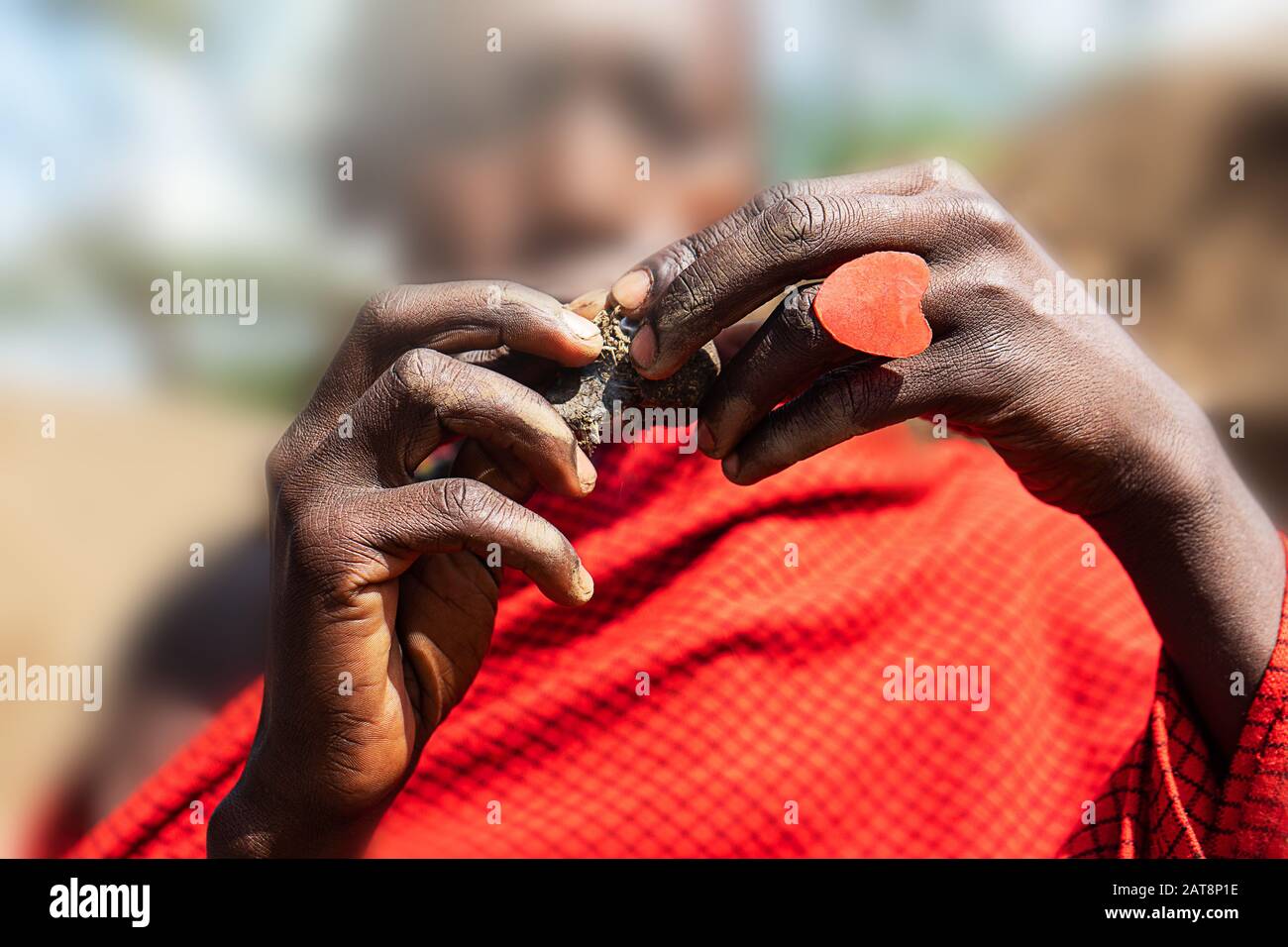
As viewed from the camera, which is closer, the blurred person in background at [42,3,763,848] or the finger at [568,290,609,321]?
the finger at [568,290,609,321]

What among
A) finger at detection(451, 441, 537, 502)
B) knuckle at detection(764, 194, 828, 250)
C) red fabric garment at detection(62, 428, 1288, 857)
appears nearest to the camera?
knuckle at detection(764, 194, 828, 250)

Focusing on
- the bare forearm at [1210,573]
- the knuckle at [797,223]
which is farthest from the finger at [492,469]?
the bare forearm at [1210,573]

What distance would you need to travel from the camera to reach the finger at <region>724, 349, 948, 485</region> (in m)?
0.77

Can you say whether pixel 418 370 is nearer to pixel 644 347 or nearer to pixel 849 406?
pixel 644 347

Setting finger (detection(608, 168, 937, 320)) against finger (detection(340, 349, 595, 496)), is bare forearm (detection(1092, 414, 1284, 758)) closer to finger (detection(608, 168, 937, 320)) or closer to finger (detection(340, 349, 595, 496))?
finger (detection(608, 168, 937, 320))

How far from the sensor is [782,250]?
725 millimetres

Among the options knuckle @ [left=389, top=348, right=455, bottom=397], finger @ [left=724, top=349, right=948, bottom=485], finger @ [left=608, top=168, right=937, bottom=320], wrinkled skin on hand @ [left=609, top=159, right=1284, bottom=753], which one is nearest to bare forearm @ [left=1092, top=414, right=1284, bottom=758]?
wrinkled skin on hand @ [left=609, top=159, right=1284, bottom=753]

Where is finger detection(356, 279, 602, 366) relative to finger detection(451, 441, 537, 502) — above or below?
above

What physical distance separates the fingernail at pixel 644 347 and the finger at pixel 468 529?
0.15 metres

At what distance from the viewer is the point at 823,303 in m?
0.73

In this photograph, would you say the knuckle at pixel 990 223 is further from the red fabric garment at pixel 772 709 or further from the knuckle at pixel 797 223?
the red fabric garment at pixel 772 709

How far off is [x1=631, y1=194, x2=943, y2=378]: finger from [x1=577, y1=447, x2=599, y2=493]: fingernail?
123 millimetres

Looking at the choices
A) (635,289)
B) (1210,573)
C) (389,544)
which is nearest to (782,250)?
(635,289)

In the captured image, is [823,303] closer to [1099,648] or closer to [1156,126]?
[1099,648]
